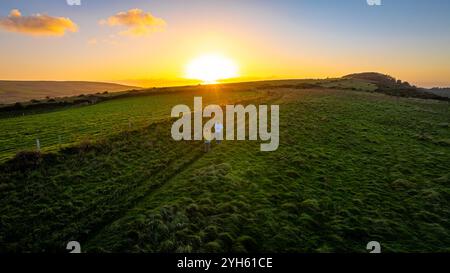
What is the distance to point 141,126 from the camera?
36.1 metres

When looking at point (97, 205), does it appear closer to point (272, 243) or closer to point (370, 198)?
point (272, 243)

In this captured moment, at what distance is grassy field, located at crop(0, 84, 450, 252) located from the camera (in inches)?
596

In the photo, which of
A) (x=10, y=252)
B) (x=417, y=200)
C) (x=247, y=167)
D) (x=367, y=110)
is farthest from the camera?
(x=367, y=110)

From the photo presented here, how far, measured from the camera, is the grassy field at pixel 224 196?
49.6 feet

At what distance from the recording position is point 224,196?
63.5 feet

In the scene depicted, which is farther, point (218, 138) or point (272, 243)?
point (218, 138)

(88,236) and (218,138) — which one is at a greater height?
(218,138)

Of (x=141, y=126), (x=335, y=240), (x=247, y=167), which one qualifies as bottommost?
(x=335, y=240)

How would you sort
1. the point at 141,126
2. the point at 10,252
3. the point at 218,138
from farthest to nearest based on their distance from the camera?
the point at 141,126 < the point at 218,138 < the point at 10,252

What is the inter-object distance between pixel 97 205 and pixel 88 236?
2.95 m

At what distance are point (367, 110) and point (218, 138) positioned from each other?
35.7 metres

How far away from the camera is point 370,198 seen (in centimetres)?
2036
